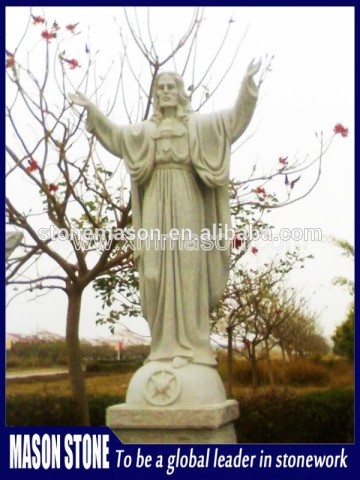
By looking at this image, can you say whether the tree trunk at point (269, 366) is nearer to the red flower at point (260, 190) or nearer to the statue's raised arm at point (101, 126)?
the red flower at point (260, 190)

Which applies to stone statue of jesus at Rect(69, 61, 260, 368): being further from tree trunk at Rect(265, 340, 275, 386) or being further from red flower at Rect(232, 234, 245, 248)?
tree trunk at Rect(265, 340, 275, 386)

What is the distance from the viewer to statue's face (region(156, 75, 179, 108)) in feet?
22.7

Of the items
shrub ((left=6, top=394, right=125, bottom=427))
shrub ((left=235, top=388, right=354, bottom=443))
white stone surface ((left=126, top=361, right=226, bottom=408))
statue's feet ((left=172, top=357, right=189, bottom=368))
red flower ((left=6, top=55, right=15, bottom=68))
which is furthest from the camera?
shrub ((left=235, top=388, right=354, bottom=443))

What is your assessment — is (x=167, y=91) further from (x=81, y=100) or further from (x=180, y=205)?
(x=180, y=205)

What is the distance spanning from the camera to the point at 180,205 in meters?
6.84

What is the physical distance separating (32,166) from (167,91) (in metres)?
2.07

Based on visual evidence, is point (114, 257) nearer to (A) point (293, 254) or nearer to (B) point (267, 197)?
(B) point (267, 197)

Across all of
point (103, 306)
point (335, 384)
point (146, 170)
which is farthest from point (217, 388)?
point (335, 384)

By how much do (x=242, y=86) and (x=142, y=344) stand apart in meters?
4.25

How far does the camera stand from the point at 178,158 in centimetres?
688

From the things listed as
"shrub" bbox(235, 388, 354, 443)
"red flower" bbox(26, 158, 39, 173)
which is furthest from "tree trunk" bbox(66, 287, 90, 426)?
"shrub" bbox(235, 388, 354, 443)

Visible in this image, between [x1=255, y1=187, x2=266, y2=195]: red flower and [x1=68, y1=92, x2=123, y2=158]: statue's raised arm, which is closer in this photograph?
[x1=68, y1=92, x2=123, y2=158]: statue's raised arm

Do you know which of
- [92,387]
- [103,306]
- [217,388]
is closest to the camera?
[217,388]

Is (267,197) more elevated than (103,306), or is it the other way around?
(267,197)
